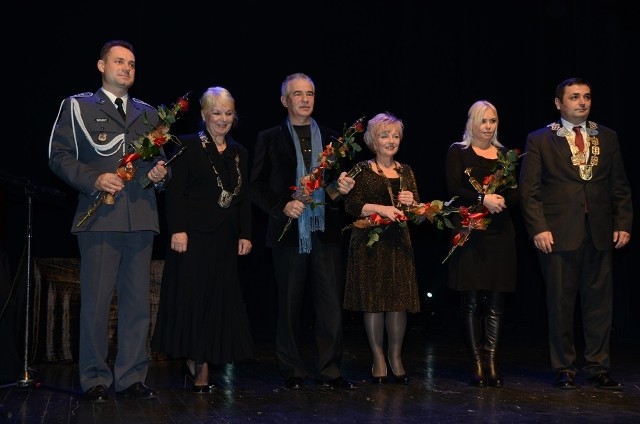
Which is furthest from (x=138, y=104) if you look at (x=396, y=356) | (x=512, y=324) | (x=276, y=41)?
(x=512, y=324)

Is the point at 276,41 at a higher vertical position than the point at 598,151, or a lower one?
higher

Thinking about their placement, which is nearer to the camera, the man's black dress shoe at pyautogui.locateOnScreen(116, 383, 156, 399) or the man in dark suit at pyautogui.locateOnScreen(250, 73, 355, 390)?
the man's black dress shoe at pyautogui.locateOnScreen(116, 383, 156, 399)

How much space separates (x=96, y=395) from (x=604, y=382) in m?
2.79

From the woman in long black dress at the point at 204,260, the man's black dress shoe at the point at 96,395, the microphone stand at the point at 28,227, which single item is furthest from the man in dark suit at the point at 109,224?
the microphone stand at the point at 28,227

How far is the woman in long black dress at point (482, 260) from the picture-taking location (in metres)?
4.95

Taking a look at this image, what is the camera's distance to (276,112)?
331 inches

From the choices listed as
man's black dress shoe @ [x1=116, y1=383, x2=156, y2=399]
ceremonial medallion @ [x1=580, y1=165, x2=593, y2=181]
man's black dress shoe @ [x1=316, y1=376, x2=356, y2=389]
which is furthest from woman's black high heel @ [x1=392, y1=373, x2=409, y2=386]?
ceremonial medallion @ [x1=580, y1=165, x2=593, y2=181]

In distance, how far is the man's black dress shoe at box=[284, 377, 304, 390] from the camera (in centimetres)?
486

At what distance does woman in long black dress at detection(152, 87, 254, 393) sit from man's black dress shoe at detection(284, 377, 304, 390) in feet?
1.08

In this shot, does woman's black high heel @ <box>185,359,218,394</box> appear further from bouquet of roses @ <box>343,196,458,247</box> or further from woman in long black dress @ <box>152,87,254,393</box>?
bouquet of roses @ <box>343,196,458,247</box>

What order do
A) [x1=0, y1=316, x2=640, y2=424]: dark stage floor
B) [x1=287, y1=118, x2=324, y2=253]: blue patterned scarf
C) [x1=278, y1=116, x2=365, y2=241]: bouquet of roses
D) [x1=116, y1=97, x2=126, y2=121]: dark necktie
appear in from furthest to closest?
[x1=287, y1=118, x2=324, y2=253]: blue patterned scarf → [x1=278, y1=116, x2=365, y2=241]: bouquet of roses → [x1=116, y1=97, x2=126, y2=121]: dark necktie → [x1=0, y1=316, x2=640, y2=424]: dark stage floor

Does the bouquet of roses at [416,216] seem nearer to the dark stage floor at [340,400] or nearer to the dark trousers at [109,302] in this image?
the dark stage floor at [340,400]

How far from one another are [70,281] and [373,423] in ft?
9.81

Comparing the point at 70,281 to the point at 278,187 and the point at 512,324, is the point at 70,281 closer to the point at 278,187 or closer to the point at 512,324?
the point at 278,187
